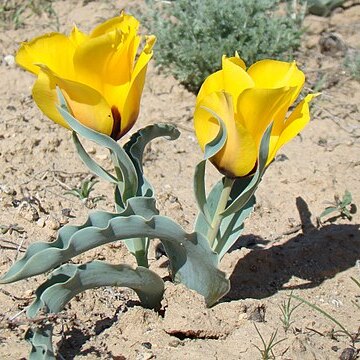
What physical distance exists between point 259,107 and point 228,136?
0.12 m

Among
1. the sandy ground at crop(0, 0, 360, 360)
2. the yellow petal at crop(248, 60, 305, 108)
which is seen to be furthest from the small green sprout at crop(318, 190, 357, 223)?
the yellow petal at crop(248, 60, 305, 108)

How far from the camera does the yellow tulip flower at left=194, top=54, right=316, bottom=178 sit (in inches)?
87.7

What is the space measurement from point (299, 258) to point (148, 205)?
0.99 m

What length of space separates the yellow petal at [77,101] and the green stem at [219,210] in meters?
0.37

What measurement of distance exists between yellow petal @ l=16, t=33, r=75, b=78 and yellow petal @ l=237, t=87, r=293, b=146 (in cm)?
48

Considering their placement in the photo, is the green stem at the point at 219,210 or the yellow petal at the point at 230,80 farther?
the green stem at the point at 219,210

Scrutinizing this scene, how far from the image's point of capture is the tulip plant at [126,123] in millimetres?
2197

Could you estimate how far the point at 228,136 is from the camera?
2.29 m

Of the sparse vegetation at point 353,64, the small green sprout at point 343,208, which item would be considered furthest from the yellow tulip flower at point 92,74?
the sparse vegetation at point 353,64

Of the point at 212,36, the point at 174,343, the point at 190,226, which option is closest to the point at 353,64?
the point at 212,36

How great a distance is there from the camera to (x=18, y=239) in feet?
10.0

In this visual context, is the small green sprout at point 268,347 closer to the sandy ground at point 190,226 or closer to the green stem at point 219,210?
the sandy ground at point 190,226

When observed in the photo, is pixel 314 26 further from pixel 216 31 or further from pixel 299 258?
pixel 299 258

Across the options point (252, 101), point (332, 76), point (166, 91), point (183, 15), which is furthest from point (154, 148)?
point (252, 101)
